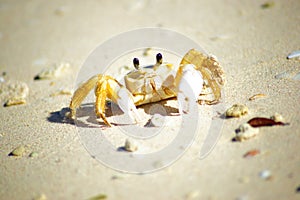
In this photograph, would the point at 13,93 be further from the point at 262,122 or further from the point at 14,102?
the point at 262,122

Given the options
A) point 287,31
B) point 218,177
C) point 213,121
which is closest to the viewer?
point 218,177

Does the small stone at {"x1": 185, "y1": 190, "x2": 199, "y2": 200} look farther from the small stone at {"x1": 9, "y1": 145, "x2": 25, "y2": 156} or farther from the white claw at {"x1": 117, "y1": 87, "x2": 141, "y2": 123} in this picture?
the small stone at {"x1": 9, "y1": 145, "x2": 25, "y2": 156}

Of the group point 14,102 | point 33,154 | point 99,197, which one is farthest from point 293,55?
point 14,102

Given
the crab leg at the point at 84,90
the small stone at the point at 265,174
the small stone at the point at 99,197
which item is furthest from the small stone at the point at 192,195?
the crab leg at the point at 84,90

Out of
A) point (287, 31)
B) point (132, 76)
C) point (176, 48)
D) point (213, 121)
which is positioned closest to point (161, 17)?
point (176, 48)

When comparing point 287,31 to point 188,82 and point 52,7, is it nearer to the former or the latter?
point 188,82

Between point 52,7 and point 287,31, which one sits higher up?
point 52,7

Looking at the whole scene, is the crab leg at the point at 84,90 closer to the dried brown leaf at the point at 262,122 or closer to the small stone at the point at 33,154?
the small stone at the point at 33,154

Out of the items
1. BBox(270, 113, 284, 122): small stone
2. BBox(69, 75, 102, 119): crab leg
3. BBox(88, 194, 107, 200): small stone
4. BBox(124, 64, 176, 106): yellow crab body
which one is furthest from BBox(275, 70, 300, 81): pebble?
BBox(88, 194, 107, 200): small stone
